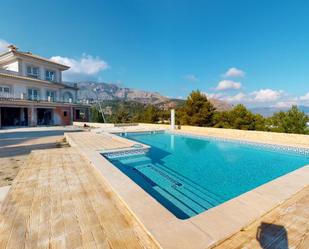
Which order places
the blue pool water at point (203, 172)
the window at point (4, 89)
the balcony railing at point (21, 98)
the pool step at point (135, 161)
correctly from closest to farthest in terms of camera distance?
the blue pool water at point (203, 172) → the pool step at point (135, 161) → the balcony railing at point (21, 98) → the window at point (4, 89)

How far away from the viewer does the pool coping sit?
217 centimetres

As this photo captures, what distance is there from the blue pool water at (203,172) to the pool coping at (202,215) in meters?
1.40

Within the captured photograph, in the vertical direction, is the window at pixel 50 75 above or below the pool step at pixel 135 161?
above

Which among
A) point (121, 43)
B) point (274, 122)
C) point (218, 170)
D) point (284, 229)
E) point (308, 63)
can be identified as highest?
point (121, 43)

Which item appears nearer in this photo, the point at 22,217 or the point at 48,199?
the point at 22,217

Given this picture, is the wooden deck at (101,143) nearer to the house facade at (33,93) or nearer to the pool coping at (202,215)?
the pool coping at (202,215)

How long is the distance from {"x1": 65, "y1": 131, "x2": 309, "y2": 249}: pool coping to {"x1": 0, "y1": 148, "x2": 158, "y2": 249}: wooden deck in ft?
0.50

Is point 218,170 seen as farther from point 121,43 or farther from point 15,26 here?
point 121,43

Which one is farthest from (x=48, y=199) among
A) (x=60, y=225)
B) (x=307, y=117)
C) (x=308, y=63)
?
(x=308, y=63)

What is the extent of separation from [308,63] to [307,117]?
1338 cm

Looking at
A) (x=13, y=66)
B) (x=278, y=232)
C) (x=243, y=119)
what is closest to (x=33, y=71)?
(x=13, y=66)

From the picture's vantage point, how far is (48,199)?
317 cm

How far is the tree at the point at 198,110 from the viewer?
22141mm

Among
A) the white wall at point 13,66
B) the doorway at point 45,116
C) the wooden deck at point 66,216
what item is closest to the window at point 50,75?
the white wall at point 13,66
